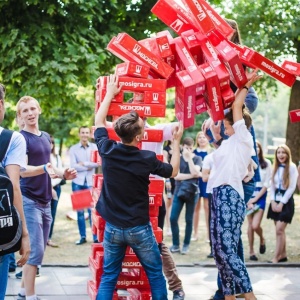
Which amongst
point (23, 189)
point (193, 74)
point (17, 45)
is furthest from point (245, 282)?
point (17, 45)

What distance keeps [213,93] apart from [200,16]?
69cm

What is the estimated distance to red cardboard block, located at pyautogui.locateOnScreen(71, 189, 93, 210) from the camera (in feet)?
21.6

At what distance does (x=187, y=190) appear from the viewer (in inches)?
430

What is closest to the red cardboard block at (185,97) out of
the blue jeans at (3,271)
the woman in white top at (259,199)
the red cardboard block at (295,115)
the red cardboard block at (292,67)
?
the red cardboard block at (292,67)

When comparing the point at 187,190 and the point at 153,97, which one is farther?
the point at 187,190

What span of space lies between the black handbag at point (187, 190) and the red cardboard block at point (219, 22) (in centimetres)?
540

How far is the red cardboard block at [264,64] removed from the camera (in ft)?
18.7

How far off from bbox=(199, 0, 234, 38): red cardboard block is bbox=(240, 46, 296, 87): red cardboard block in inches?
8.8

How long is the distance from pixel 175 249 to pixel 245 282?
16.2 ft

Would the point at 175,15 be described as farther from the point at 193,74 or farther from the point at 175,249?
the point at 175,249

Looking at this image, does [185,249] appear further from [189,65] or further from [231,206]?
[189,65]

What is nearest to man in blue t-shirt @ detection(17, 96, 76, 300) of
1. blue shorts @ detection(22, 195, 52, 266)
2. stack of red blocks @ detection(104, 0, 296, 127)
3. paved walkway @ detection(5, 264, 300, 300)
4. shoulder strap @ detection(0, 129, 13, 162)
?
blue shorts @ detection(22, 195, 52, 266)

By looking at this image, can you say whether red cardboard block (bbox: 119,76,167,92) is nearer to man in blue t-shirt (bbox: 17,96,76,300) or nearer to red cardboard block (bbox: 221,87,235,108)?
red cardboard block (bbox: 221,87,235,108)

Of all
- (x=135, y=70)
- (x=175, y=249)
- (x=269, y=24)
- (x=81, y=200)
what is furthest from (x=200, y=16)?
(x=269, y=24)
